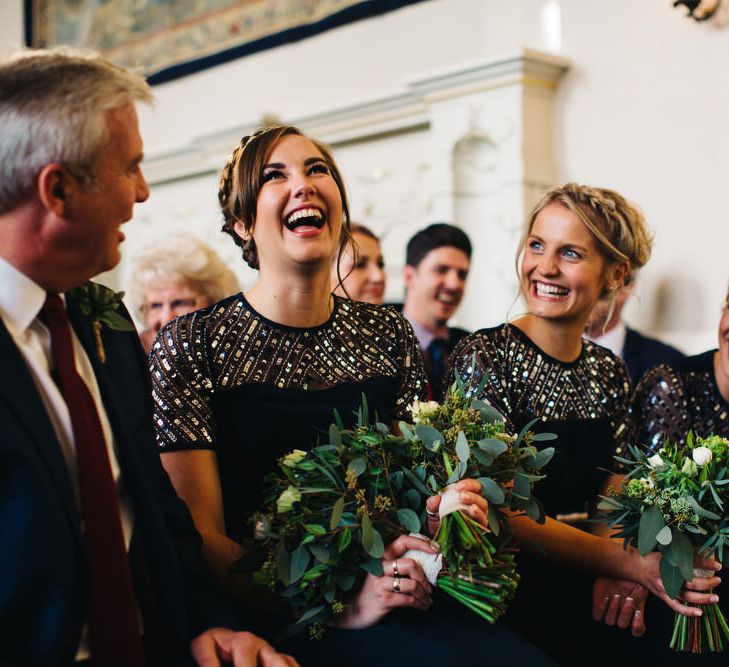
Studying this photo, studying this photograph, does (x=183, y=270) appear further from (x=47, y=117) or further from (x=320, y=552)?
(x=47, y=117)

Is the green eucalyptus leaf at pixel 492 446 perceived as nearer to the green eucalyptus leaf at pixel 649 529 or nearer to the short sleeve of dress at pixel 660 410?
the green eucalyptus leaf at pixel 649 529

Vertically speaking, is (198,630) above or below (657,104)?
below

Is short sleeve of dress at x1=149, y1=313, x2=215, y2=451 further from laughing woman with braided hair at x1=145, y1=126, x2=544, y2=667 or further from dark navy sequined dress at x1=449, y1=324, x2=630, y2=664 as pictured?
dark navy sequined dress at x1=449, y1=324, x2=630, y2=664

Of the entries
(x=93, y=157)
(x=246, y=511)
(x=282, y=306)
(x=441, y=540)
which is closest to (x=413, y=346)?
(x=282, y=306)

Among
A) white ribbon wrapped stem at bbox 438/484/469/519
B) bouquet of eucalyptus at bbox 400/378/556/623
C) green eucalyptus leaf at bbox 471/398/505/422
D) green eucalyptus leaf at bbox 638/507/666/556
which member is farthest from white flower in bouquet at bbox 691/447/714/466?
white ribbon wrapped stem at bbox 438/484/469/519

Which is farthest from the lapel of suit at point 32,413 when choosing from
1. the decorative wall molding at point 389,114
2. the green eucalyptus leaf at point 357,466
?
the decorative wall molding at point 389,114

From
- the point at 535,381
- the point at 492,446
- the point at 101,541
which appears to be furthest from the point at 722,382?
the point at 101,541

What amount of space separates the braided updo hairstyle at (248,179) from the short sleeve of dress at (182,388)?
1.19 ft

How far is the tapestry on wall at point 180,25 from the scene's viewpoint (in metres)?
7.79

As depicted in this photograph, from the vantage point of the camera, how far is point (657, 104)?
5.82 metres

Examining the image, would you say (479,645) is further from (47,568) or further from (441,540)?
(47,568)

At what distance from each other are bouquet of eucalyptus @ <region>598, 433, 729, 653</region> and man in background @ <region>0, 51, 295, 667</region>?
1112 millimetres

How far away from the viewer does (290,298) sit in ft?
9.23

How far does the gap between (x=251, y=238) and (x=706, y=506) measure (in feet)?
4.89
